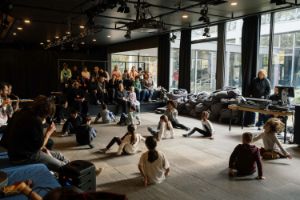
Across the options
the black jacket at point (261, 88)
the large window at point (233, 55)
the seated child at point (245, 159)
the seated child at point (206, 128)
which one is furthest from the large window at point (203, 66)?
the seated child at point (245, 159)

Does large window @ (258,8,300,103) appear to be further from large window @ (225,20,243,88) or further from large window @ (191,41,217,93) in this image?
large window @ (191,41,217,93)

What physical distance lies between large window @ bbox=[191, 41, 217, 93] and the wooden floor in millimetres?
4660

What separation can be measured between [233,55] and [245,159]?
6136mm

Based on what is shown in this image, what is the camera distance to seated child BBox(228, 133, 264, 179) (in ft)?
13.2

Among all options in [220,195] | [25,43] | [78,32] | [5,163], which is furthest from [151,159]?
[25,43]

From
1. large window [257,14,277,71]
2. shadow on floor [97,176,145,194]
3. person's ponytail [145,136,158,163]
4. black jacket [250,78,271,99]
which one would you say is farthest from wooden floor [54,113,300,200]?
large window [257,14,277,71]

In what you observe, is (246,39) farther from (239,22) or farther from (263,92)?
(263,92)

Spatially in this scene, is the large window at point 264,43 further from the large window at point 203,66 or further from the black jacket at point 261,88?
the large window at point 203,66

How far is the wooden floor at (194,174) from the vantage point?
3539 millimetres

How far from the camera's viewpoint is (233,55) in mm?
9523

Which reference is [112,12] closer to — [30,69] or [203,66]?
[203,66]

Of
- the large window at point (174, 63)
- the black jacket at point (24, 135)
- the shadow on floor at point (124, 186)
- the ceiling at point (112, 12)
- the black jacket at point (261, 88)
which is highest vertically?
the ceiling at point (112, 12)

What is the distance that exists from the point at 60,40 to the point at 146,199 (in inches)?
469

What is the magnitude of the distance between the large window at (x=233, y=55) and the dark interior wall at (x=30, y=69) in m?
10.9
